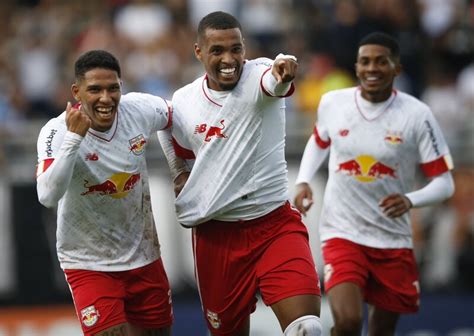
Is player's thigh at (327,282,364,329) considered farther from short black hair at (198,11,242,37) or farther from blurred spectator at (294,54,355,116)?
blurred spectator at (294,54,355,116)

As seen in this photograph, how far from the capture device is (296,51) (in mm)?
16500

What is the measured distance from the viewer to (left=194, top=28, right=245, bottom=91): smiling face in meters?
8.86

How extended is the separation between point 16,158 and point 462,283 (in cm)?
571

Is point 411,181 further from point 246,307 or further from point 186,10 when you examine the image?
point 186,10

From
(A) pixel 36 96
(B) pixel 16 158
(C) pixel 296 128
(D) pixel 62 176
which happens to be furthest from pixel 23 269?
(D) pixel 62 176

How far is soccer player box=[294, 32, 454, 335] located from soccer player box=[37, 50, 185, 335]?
5.22ft

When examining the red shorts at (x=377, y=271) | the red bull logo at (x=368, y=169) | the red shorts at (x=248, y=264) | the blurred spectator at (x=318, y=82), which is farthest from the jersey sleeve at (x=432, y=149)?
the blurred spectator at (x=318, y=82)

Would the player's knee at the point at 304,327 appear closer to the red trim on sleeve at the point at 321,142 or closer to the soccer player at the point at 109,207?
the soccer player at the point at 109,207

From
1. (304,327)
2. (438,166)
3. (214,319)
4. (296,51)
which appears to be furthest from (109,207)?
(296,51)

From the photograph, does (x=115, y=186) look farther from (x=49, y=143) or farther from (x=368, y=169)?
(x=368, y=169)

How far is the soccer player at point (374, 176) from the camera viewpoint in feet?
33.8

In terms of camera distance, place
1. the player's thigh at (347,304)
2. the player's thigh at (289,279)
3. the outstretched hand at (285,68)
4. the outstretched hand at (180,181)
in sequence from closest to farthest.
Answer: the outstretched hand at (285,68)
the player's thigh at (289,279)
the outstretched hand at (180,181)
the player's thigh at (347,304)

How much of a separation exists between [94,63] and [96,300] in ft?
5.77

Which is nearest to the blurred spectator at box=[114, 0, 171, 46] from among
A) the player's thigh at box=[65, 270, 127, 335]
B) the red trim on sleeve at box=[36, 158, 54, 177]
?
the player's thigh at box=[65, 270, 127, 335]
